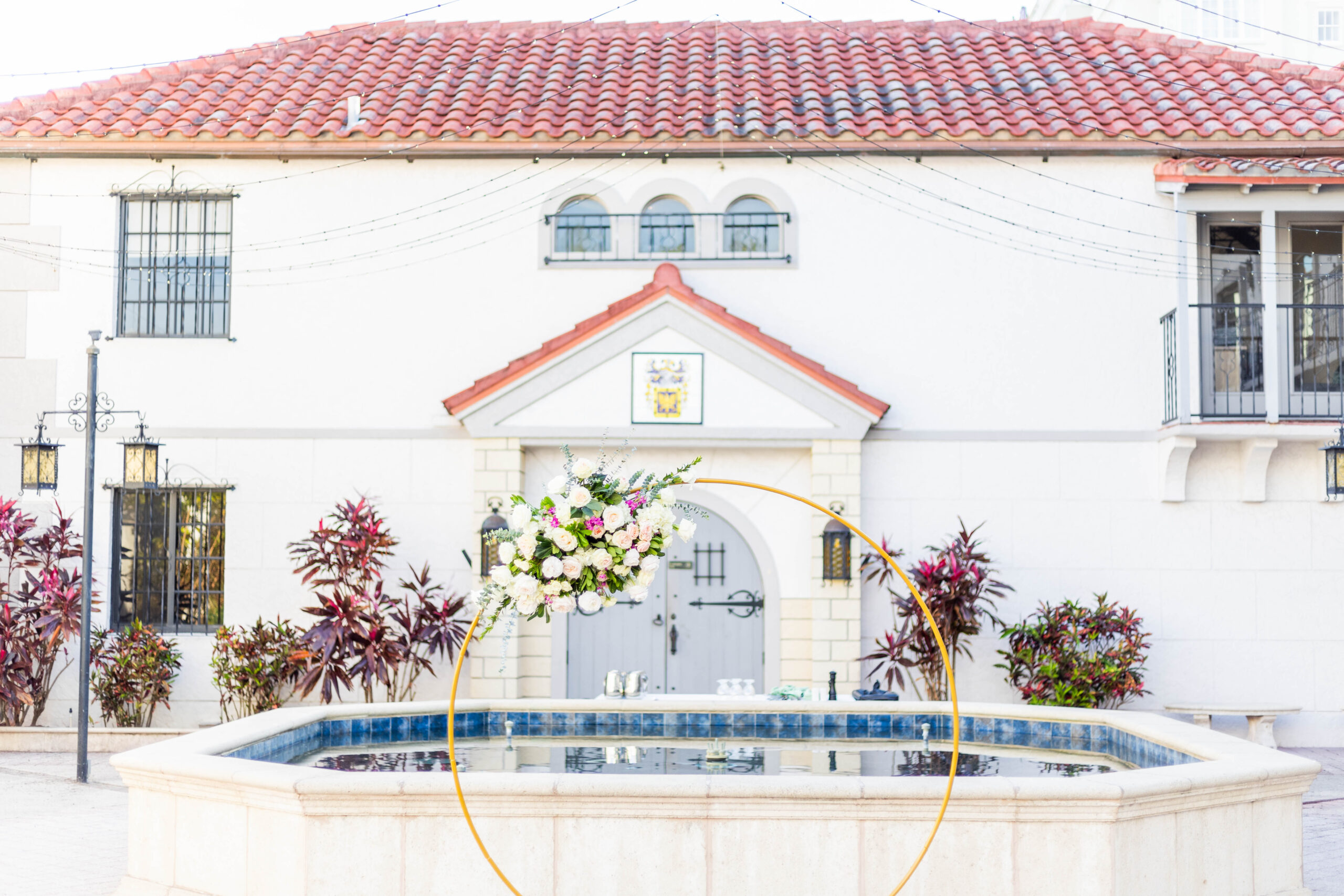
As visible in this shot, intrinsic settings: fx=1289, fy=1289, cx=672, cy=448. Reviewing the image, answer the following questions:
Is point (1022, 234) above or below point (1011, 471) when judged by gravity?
above

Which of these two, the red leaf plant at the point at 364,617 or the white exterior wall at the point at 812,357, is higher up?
the white exterior wall at the point at 812,357

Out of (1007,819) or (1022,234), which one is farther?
(1022,234)

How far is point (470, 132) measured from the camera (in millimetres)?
12758

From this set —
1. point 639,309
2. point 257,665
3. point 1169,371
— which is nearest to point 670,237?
point 639,309

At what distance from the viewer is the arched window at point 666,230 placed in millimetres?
12969

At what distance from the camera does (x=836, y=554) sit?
12.1m

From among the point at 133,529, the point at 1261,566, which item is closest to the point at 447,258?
the point at 133,529

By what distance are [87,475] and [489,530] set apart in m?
3.44

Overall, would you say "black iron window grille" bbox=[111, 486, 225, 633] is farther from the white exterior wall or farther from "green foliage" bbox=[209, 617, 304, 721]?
"green foliage" bbox=[209, 617, 304, 721]

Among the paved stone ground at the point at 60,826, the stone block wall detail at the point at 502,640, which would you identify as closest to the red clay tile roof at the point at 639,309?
the stone block wall detail at the point at 502,640

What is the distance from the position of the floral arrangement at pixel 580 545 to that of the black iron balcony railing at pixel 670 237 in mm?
6895

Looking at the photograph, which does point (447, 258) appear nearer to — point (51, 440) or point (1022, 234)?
point (51, 440)

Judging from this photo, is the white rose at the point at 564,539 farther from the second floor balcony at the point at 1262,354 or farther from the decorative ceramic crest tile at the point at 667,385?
the second floor balcony at the point at 1262,354

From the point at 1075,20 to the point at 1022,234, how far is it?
13.8ft
